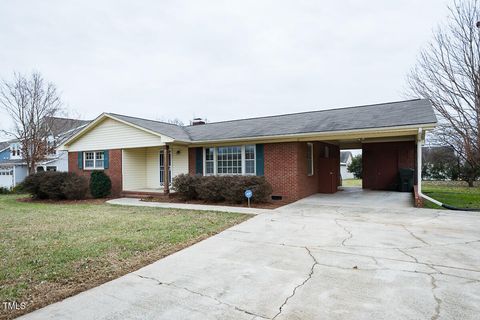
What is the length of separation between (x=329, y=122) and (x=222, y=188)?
5.11 meters

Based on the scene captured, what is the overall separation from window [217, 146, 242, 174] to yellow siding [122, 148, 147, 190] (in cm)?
512

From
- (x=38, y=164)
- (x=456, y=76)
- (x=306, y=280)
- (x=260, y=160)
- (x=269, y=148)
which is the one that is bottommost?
(x=306, y=280)

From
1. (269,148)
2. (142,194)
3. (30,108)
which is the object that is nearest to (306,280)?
(269,148)

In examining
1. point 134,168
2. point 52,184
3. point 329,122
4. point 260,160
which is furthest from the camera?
point 134,168

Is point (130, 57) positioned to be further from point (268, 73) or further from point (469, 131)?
point (469, 131)

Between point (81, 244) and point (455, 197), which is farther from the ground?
point (81, 244)

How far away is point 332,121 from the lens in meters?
11.8

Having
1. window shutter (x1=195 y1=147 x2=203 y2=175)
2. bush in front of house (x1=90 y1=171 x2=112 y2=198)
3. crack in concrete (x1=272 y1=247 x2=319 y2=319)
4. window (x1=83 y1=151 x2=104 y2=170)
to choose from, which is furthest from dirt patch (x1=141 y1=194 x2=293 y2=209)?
crack in concrete (x1=272 y1=247 x2=319 y2=319)

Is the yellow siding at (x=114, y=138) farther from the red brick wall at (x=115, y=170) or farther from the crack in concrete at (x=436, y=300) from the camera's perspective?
the crack in concrete at (x=436, y=300)

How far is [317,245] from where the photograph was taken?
5422mm

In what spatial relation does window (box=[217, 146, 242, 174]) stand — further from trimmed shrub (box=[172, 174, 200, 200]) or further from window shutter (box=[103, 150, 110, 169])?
window shutter (box=[103, 150, 110, 169])

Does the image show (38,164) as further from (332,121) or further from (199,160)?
(332,121)

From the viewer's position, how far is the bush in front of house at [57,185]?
44.2 feet

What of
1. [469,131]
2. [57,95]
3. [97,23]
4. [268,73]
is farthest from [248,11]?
[57,95]
